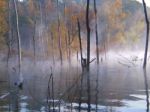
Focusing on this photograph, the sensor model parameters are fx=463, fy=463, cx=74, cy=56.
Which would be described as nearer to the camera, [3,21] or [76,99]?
[76,99]

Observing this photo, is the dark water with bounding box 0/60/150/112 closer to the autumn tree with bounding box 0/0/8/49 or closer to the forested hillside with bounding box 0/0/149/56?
the autumn tree with bounding box 0/0/8/49

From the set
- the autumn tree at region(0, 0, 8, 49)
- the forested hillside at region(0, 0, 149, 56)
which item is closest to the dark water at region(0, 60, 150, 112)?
the autumn tree at region(0, 0, 8, 49)

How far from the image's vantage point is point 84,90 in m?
24.2

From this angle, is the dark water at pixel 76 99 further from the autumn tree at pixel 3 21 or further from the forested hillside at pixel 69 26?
the forested hillside at pixel 69 26

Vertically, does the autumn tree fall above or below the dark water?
above

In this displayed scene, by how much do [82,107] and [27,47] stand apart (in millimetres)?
63685

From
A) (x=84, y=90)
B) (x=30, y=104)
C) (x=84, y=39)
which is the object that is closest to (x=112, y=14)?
(x=84, y=39)

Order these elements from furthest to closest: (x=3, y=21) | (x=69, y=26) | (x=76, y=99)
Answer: (x=69, y=26), (x=3, y=21), (x=76, y=99)

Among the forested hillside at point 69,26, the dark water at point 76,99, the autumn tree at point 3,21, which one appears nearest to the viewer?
the dark water at point 76,99

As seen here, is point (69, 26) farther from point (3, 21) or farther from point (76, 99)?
point (76, 99)

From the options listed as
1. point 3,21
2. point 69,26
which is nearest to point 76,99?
point 3,21

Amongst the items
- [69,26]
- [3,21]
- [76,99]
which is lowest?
[76,99]

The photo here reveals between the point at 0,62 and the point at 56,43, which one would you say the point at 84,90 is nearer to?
the point at 0,62

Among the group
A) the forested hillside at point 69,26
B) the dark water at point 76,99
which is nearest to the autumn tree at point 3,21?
the forested hillside at point 69,26
